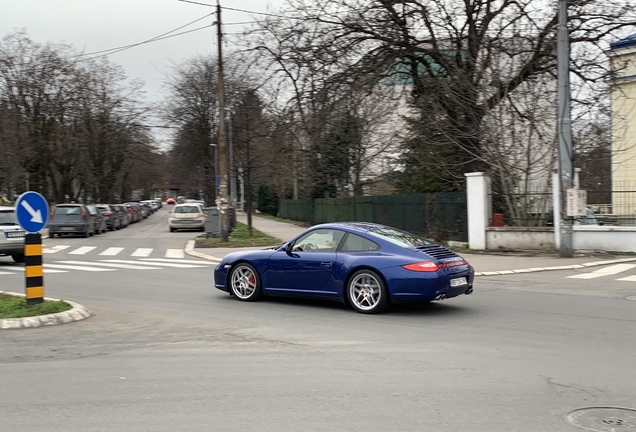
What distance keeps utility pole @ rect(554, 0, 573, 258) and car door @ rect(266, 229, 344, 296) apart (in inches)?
393

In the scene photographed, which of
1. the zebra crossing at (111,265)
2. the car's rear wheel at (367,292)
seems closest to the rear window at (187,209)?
the zebra crossing at (111,265)

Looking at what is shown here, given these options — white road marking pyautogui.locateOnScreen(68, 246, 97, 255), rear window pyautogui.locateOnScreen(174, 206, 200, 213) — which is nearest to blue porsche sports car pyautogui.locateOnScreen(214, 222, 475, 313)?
white road marking pyautogui.locateOnScreen(68, 246, 97, 255)

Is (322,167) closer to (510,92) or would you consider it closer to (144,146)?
(510,92)

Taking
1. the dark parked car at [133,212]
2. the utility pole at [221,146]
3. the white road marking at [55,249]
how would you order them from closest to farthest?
the white road marking at [55,249], the utility pole at [221,146], the dark parked car at [133,212]

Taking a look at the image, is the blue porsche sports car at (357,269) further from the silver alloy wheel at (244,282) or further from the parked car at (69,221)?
the parked car at (69,221)

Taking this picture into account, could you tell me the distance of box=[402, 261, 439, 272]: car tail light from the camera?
29.4 ft

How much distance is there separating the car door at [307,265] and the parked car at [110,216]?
2848 centimetres

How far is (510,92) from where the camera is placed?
21797 mm

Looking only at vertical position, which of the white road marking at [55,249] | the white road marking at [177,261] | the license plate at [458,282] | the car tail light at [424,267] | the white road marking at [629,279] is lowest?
the white road marking at [629,279]

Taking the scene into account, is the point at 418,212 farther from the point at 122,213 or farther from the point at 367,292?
the point at 122,213

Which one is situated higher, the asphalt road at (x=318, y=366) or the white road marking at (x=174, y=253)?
the white road marking at (x=174, y=253)

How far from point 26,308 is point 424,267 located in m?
5.75

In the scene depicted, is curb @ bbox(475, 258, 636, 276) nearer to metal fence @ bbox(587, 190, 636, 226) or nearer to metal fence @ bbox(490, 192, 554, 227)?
metal fence @ bbox(587, 190, 636, 226)

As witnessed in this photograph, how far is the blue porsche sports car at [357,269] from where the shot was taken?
903 cm
